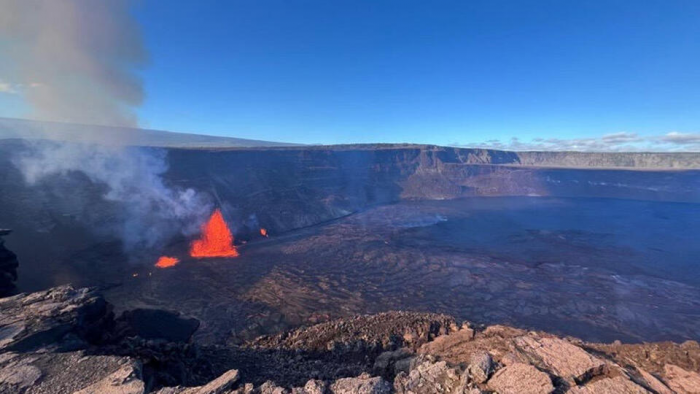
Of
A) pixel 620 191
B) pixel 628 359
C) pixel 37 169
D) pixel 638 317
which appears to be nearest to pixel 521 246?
pixel 638 317

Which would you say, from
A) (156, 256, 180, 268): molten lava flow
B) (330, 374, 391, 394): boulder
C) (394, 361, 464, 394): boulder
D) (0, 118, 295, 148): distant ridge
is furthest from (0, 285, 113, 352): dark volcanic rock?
(0, 118, 295, 148): distant ridge

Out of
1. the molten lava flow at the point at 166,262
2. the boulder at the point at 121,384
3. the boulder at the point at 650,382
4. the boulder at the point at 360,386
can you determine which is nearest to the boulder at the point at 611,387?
the boulder at the point at 650,382

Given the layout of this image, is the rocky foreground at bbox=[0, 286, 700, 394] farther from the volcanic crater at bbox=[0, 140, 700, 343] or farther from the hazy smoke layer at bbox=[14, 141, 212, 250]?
the hazy smoke layer at bbox=[14, 141, 212, 250]

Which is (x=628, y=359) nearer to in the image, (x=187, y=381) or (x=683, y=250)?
(x=187, y=381)

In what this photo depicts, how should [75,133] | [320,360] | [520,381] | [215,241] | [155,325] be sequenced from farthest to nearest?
[75,133] → [215,241] → [155,325] → [320,360] → [520,381]

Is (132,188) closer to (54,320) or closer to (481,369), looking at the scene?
(54,320)

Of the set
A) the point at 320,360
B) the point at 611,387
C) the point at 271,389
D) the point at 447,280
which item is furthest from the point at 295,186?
the point at 611,387

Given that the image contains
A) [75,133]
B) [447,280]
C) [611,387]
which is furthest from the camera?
[75,133]
